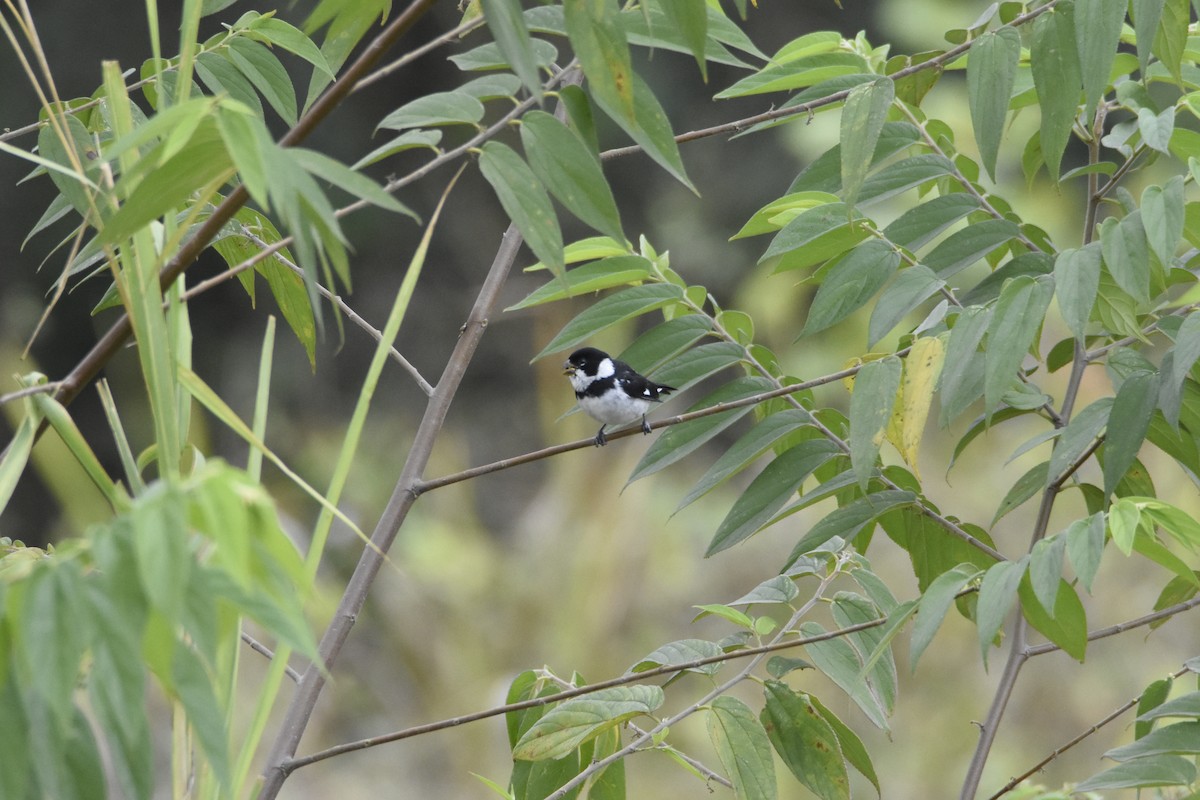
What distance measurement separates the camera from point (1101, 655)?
4.70m

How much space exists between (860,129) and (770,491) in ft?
1.39

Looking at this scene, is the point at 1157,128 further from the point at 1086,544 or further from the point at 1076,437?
the point at 1086,544

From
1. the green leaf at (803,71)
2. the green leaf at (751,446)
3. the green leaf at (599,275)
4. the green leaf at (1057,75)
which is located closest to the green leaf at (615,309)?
the green leaf at (599,275)

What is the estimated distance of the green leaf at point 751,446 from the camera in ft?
4.25

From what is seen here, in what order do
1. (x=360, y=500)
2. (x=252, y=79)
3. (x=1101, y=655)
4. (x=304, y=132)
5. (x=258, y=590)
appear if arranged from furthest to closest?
(x=360, y=500) → (x=1101, y=655) → (x=252, y=79) → (x=304, y=132) → (x=258, y=590)

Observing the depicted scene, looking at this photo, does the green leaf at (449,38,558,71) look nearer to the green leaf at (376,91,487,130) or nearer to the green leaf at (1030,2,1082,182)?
the green leaf at (376,91,487,130)

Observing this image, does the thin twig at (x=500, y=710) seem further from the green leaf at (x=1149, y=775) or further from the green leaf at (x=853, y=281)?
the green leaf at (x=853, y=281)

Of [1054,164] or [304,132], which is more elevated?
[304,132]

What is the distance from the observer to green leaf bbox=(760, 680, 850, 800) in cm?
128

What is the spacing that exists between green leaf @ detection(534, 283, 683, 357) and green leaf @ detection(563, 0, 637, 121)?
1.61 ft

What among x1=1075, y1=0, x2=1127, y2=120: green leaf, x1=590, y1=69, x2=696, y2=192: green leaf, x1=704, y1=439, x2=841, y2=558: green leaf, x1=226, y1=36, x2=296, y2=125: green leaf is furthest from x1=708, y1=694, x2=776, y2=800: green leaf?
x1=226, y1=36, x2=296, y2=125: green leaf

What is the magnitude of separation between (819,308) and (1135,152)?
492 mm

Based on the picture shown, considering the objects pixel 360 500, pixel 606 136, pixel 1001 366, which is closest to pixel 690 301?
pixel 1001 366

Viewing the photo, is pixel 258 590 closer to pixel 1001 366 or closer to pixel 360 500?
pixel 1001 366
